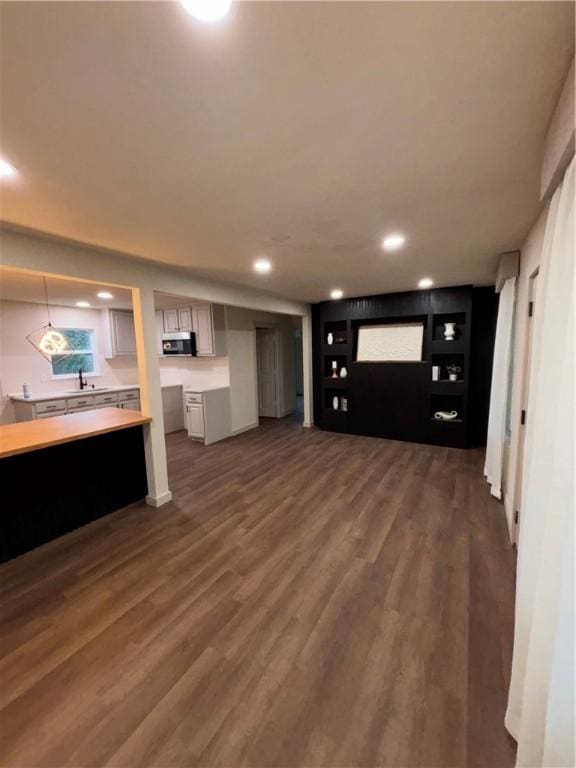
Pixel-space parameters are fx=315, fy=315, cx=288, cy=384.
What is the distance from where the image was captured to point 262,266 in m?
3.25

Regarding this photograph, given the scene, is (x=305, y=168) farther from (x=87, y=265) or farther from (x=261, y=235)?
(x=87, y=265)

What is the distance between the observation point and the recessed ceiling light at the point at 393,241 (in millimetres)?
2450

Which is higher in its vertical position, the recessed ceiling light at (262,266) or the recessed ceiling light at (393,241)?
the recessed ceiling light at (393,241)

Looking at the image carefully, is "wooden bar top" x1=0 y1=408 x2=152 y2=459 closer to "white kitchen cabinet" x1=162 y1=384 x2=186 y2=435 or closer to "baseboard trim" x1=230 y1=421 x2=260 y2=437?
"white kitchen cabinet" x1=162 y1=384 x2=186 y2=435

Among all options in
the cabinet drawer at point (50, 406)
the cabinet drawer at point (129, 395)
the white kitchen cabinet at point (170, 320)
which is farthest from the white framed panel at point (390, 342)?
the cabinet drawer at point (50, 406)

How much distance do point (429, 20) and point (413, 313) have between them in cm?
452

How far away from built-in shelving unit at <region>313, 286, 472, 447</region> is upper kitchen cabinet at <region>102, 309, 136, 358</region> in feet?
11.6

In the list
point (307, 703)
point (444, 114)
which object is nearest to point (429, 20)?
point (444, 114)

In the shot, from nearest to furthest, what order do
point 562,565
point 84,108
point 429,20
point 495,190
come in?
1. point 429,20
2. point 562,565
3. point 84,108
4. point 495,190

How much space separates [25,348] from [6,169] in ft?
14.5

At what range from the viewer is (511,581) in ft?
7.03

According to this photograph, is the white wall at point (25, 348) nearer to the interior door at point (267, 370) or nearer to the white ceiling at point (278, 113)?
the interior door at point (267, 370)

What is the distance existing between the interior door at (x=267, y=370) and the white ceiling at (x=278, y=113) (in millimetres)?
4927

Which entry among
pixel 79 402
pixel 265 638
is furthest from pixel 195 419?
pixel 265 638
